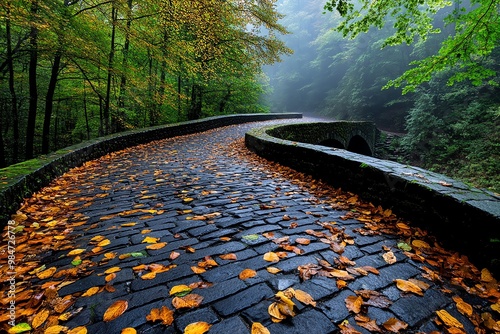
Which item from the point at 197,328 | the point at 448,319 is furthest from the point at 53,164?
the point at 448,319

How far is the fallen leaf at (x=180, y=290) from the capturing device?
163cm

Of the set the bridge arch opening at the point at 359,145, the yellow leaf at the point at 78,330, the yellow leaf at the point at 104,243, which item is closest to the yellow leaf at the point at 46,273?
the yellow leaf at the point at 104,243

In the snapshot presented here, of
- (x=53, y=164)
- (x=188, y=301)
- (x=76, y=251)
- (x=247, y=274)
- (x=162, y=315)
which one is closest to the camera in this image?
(x=162, y=315)

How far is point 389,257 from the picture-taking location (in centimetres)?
213

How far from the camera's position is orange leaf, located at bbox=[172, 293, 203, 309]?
5.00ft

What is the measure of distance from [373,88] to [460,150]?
49.4ft

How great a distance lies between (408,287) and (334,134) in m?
12.5

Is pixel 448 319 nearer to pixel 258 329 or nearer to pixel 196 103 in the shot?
pixel 258 329

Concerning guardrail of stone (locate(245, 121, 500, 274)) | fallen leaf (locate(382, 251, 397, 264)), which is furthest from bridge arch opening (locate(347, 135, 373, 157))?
fallen leaf (locate(382, 251, 397, 264))

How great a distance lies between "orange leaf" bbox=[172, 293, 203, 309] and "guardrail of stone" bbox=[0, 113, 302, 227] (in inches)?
97.8

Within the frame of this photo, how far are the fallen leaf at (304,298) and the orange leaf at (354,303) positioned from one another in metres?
0.22

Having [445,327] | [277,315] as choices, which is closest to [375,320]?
[445,327]

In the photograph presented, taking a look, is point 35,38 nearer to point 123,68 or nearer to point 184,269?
point 123,68

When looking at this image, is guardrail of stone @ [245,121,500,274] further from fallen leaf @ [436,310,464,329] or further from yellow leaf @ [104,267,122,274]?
yellow leaf @ [104,267,122,274]
